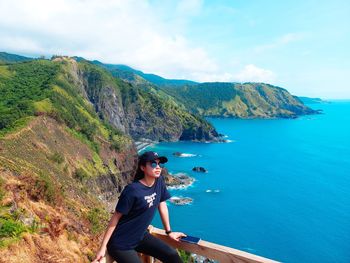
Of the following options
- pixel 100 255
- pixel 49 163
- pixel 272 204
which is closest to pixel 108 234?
pixel 100 255

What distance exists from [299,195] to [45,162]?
254 feet

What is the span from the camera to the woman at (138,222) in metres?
7.00

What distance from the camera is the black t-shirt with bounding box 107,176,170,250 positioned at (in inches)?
277

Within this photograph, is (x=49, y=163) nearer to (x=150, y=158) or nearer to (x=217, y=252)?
(x=150, y=158)

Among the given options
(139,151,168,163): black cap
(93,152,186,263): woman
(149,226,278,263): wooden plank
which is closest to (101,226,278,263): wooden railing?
(149,226,278,263): wooden plank

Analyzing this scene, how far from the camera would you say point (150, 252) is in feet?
24.1

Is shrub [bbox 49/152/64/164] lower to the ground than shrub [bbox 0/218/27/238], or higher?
lower

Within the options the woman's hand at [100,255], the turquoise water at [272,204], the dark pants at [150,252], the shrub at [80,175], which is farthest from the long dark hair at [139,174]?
the shrub at [80,175]

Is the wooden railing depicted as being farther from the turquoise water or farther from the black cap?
the turquoise water

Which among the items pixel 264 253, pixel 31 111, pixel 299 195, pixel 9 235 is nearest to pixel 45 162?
pixel 31 111

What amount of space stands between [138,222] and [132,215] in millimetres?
207

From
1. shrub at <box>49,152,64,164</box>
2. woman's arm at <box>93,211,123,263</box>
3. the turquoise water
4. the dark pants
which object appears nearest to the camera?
woman's arm at <box>93,211,123,263</box>

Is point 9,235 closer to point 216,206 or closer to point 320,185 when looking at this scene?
point 216,206

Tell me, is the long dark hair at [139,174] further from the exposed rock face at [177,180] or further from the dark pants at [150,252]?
the exposed rock face at [177,180]
